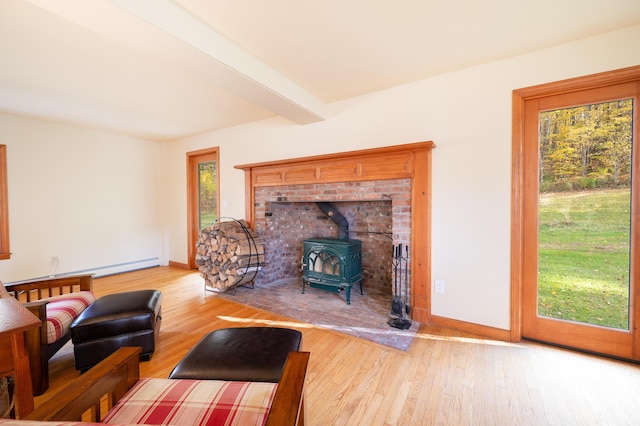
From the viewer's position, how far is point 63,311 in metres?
1.87

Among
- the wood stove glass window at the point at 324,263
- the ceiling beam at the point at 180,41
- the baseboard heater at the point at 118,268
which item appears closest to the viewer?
the ceiling beam at the point at 180,41

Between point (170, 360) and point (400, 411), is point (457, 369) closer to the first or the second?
point (400, 411)

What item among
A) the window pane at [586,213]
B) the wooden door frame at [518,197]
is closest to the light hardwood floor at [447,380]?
the wooden door frame at [518,197]

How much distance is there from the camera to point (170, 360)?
198cm

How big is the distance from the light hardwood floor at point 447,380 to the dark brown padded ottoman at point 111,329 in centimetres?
17

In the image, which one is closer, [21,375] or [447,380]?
[21,375]

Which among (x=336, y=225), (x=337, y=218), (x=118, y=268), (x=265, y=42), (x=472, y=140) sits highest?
(x=265, y=42)

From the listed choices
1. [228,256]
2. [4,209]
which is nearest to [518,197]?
[228,256]

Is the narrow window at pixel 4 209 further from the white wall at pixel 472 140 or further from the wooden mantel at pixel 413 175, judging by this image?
the white wall at pixel 472 140

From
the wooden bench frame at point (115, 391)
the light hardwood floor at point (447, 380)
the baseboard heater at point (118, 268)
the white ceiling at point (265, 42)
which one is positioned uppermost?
the white ceiling at point (265, 42)

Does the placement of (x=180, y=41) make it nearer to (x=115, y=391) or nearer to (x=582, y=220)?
(x=115, y=391)

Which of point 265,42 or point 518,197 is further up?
point 265,42

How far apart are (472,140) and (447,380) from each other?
1921 mm

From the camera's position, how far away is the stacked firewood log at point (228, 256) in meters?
3.31
